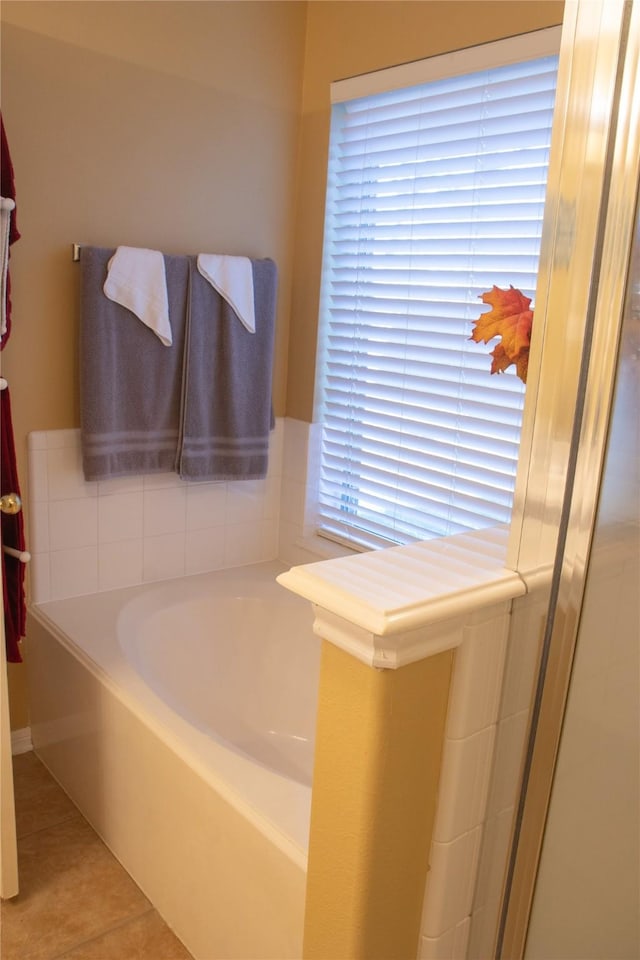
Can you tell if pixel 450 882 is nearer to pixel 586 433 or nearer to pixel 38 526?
pixel 586 433

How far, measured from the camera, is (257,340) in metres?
2.76

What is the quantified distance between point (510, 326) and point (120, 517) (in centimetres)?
177

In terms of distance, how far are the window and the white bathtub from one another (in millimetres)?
542

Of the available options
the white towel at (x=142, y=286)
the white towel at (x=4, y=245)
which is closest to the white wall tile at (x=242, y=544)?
the white towel at (x=142, y=286)

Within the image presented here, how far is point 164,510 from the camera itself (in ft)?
9.16

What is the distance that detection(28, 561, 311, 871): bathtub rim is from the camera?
161cm

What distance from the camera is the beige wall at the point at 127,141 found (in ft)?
7.54

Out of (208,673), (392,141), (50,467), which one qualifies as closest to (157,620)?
(208,673)

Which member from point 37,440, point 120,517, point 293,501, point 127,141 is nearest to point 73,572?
point 120,517

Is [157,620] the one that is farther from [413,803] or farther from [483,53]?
[483,53]

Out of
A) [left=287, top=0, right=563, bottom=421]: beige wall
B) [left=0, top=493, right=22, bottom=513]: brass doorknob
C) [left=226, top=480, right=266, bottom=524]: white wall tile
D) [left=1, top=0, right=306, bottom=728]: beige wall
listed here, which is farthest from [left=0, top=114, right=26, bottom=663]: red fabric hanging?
[left=287, top=0, right=563, bottom=421]: beige wall

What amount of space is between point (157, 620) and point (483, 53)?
1.93 metres

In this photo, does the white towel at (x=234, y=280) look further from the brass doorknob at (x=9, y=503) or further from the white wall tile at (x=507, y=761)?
the white wall tile at (x=507, y=761)

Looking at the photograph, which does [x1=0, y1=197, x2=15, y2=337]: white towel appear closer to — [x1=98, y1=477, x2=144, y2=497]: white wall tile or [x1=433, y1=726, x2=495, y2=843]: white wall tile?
[x1=98, y1=477, x2=144, y2=497]: white wall tile
